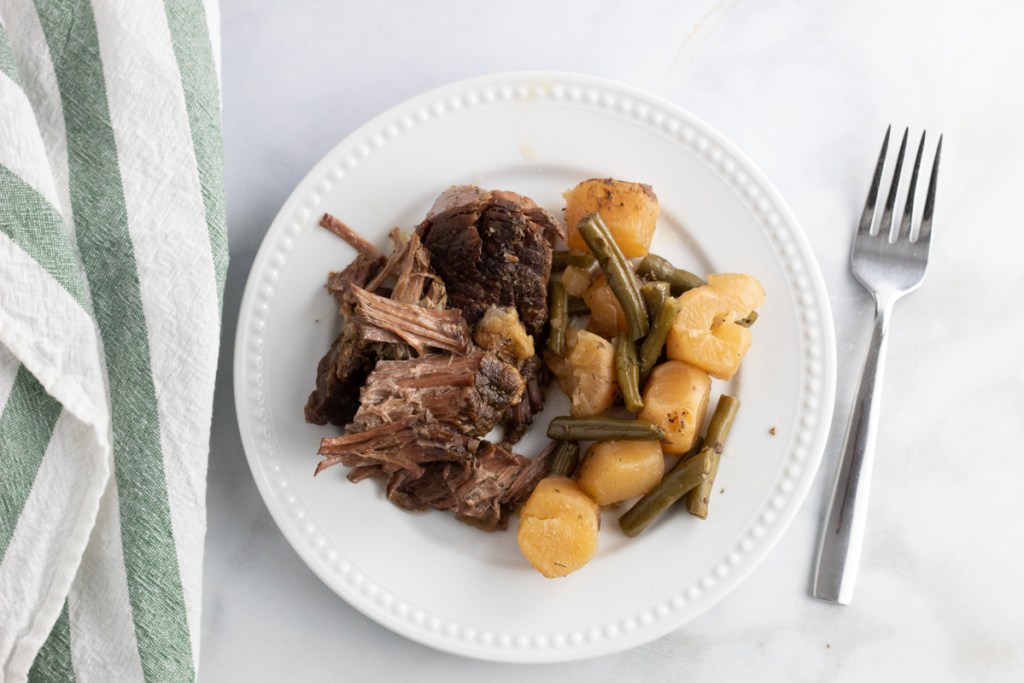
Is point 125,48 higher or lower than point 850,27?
lower

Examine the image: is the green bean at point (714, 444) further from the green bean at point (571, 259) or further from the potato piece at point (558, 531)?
the green bean at point (571, 259)

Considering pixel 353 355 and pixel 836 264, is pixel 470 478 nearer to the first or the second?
pixel 353 355

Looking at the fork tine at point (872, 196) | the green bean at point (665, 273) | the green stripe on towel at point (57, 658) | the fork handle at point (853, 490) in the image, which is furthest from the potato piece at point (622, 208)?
the green stripe on towel at point (57, 658)

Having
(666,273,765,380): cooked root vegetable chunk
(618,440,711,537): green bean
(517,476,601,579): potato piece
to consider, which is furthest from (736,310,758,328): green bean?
(517,476,601,579): potato piece

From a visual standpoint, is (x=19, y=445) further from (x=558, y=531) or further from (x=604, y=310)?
(x=604, y=310)

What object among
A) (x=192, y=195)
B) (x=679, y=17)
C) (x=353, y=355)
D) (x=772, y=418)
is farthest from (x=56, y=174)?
(x=772, y=418)

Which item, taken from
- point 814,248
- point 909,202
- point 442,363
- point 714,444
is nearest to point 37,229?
point 442,363

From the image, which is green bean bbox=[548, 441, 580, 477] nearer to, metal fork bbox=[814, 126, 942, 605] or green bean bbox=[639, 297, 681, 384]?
green bean bbox=[639, 297, 681, 384]
